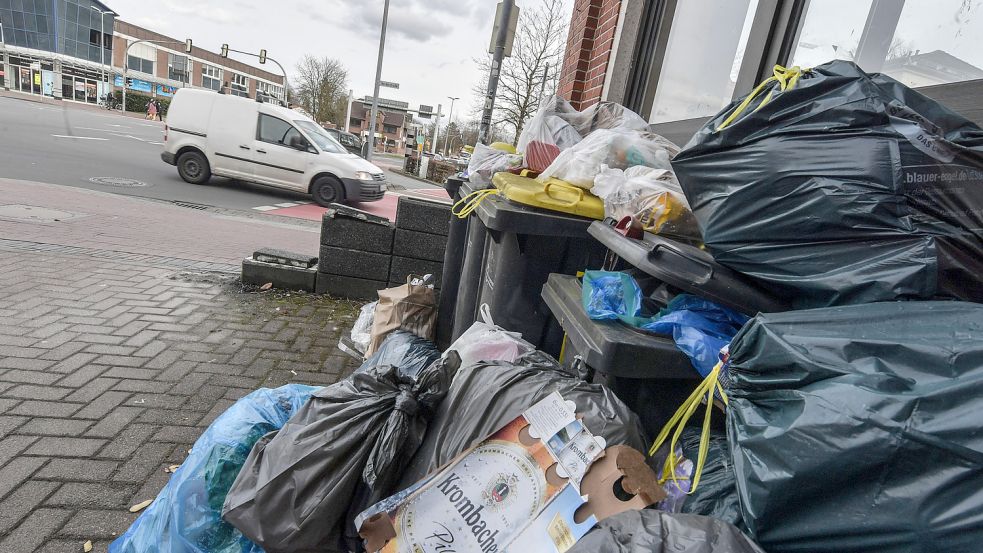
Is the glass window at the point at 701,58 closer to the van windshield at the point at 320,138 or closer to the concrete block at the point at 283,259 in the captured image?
the concrete block at the point at 283,259

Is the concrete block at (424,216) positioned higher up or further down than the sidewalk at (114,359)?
higher up

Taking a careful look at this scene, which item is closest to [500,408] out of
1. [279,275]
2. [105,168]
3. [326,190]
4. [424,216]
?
[424,216]

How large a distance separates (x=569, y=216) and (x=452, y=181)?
1.82 metres

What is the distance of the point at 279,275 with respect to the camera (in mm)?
4711

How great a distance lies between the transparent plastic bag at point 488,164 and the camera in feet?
10.4

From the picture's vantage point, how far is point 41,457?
2.16 meters

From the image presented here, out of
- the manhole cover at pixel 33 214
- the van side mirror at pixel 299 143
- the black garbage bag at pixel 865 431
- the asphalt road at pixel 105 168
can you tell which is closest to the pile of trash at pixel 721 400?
the black garbage bag at pixel 865 431

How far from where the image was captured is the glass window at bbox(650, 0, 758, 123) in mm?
3295

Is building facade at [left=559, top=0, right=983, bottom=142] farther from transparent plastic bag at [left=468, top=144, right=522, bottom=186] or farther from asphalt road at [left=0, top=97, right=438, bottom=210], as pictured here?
asphalt road at [left=0, top=97, right=438, bottom=210]

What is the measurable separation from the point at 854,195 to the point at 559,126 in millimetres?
2036

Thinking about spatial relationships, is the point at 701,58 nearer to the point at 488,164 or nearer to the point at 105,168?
the point at 488,164

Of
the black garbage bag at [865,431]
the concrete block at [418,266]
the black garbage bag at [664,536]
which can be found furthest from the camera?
the concrete block at [418,266]

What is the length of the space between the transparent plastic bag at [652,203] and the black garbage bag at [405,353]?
1111mm

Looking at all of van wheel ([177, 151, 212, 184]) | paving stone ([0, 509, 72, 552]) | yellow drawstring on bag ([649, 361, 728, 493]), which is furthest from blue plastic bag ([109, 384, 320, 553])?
van wheel ([177, 151, 212, 184])
